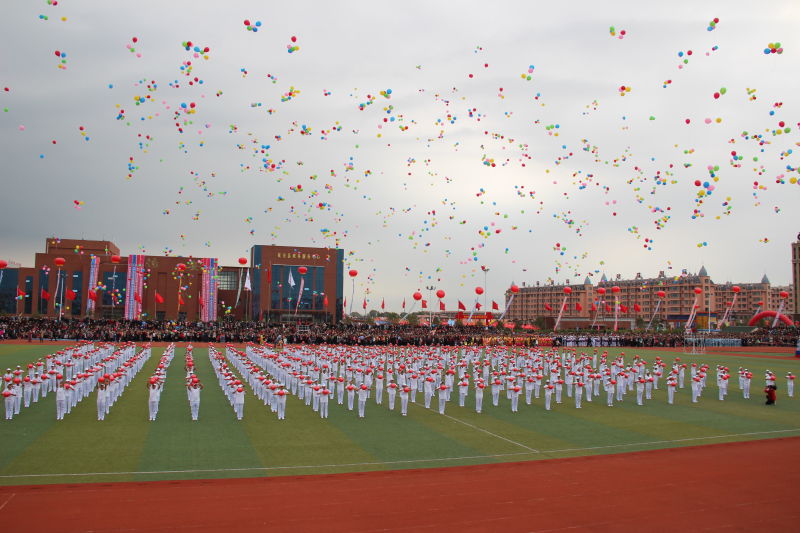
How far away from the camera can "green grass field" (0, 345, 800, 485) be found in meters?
11.4

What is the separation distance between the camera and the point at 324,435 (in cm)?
1448

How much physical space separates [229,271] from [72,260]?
20.6 m

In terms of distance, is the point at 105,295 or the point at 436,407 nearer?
the point at 436,407

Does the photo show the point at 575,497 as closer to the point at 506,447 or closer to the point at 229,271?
the point at 506,447

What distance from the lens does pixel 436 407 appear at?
1922 centimetres

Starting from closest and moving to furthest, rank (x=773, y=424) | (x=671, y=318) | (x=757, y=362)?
(x=773, y=424) < (x=757, y=362) < (x=671, y=318)

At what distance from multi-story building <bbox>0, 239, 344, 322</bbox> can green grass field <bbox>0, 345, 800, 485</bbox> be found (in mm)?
51367

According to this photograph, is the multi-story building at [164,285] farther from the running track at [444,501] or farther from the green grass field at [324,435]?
the running track at [444,501]

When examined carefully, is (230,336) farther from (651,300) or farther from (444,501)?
(651,300)

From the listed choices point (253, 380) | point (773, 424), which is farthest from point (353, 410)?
point (773, 424)

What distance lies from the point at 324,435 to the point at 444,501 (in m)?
5.60

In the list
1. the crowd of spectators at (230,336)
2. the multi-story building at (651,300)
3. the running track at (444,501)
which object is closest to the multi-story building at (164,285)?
the crowd of spectators at (230,336)

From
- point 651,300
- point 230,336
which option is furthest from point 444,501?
point 651,300

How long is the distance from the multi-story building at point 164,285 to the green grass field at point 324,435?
51367 mm
